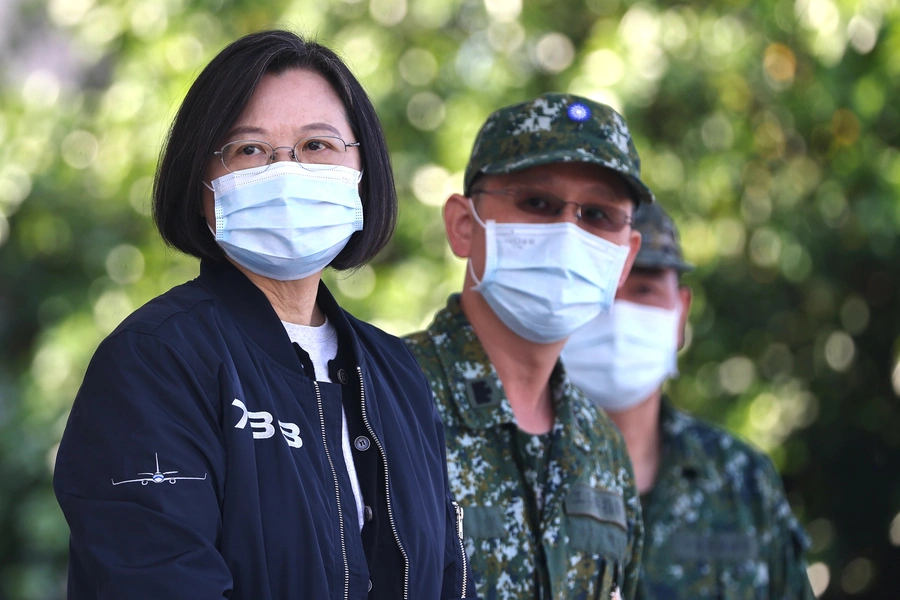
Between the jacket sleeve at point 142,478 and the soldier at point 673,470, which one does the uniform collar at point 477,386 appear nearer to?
the soldier at point 673,470

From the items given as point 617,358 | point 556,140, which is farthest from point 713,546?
point 556,140

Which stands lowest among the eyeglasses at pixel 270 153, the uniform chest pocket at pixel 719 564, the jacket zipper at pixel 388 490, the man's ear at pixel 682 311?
the uniform chest pocket at pixel 719 564

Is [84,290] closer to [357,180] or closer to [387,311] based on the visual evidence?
[387,311]

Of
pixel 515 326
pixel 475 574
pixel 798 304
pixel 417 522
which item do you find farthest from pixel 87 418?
pixel 798 304

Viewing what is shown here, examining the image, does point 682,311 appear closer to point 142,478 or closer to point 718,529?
point 718,529

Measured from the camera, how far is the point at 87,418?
1857 mm

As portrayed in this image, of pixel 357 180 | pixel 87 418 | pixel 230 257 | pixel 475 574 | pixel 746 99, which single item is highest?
pixel 746 99

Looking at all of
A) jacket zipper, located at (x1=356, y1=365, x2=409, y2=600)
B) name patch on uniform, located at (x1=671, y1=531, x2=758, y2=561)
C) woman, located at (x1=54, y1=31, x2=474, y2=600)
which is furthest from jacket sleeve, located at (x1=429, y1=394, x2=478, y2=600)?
name patch on uniform, located at (x1=671, y1=531, x2=758, y2=561)

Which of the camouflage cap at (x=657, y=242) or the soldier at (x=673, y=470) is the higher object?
the camouflage cap at (x=657, y=242)

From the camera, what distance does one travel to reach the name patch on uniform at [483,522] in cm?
297

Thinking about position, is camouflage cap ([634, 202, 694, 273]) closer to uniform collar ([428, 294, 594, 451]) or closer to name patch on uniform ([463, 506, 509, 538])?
uniform collar ([428, 294, 594, 451])

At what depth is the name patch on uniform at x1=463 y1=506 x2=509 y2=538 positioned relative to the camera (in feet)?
9.74

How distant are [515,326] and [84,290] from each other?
11.6 feet

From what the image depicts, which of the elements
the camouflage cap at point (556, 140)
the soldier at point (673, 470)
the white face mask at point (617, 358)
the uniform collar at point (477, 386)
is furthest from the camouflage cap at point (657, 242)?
the uniform collar at point (477, 386)
